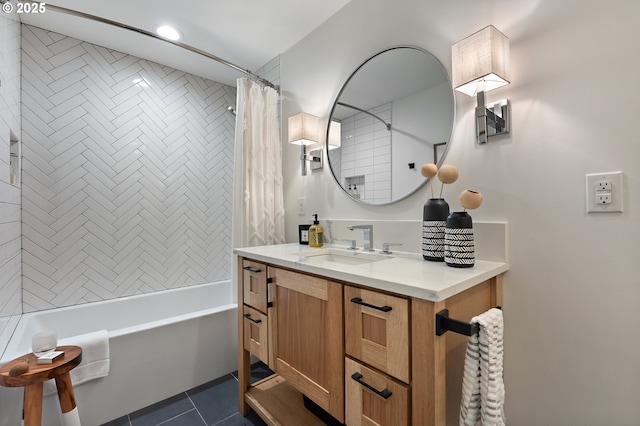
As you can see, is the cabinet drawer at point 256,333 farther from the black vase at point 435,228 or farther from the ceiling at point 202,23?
the ceiling at point 202,23

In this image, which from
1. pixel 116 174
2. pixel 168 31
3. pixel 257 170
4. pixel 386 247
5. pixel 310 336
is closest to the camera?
pixel 310 336

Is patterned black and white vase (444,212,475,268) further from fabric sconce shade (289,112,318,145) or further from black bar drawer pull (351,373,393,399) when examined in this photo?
fabric sconce shade (289,112,318,145)

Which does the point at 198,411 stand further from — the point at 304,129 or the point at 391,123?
the point at 391,123

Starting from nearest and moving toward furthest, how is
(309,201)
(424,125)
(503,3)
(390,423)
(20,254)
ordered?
(390,423) → (503,3) → (424,125) → (20,254) → (309,201)

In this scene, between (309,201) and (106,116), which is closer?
(309,201)

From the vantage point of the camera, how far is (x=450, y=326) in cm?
77

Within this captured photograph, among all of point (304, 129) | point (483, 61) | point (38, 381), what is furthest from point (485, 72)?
point (38, 381)

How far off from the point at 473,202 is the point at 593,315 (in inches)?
20.3

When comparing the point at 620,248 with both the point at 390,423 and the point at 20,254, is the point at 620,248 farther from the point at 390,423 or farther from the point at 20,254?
the point at 20,254

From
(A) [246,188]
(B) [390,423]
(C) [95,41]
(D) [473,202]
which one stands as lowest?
(B) [390,423]

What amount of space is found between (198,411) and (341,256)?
4.03 feet

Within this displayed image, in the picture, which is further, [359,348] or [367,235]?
[367,235]

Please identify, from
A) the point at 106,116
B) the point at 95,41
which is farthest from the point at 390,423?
the point at 95,41

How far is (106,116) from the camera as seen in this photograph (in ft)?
7.37
